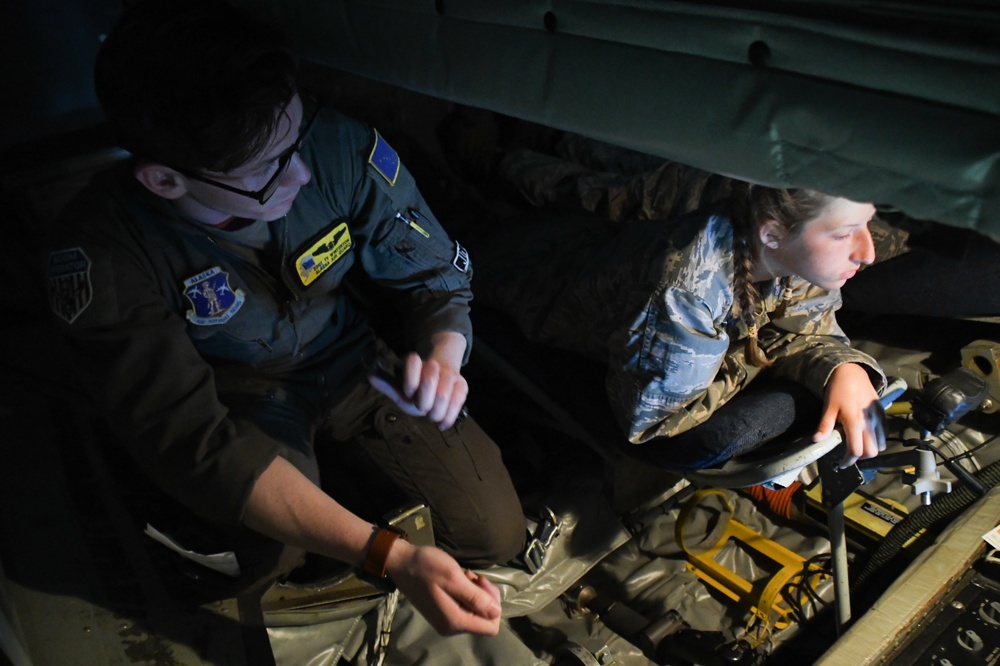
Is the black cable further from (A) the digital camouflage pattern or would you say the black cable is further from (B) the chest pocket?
(B) the chest pocket

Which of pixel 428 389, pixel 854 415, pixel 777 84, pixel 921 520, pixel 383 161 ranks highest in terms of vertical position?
pixel 777 84

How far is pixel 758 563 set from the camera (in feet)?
6.49

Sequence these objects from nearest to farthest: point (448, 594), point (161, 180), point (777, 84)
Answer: point (777, 84), point (448, 594), point (161, 180)

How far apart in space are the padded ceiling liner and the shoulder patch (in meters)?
0.39

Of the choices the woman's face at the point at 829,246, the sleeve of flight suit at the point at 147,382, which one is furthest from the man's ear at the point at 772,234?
the sleeve of flight suit at the point at 147,382

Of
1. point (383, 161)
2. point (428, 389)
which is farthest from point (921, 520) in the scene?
point (383, 161)

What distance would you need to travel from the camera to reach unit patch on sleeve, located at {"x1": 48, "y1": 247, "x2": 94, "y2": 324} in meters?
1.33

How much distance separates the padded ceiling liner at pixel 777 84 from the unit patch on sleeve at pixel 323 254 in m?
0.48

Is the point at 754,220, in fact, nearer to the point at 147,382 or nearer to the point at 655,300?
the point at 655,300

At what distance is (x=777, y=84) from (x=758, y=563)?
1477 mm

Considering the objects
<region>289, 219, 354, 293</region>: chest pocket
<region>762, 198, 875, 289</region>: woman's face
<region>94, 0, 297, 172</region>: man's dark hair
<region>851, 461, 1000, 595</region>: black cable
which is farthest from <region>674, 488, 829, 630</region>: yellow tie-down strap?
<region>94, 0, 297, 172</region>: man's dark hair

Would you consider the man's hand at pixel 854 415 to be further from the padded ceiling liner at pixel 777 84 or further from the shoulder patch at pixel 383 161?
the shoulder patch at pixel 383 161

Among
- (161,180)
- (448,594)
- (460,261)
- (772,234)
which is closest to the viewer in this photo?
(448,594)

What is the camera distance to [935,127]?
2.45 feet
